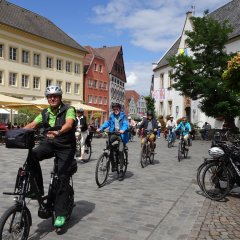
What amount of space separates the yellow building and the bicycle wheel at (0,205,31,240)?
130ft


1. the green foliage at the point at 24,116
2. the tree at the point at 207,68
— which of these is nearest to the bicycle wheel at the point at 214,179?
the tree at the point at 207,68

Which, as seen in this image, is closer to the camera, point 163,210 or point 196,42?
point 163,210

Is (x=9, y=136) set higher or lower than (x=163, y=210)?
higher

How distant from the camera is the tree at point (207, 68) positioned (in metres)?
27.0

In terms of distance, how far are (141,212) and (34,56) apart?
43.2 metres

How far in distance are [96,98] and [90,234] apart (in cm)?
6214

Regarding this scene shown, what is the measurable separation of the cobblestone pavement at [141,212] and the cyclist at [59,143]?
0.43 metres

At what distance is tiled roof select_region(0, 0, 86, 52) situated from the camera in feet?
147

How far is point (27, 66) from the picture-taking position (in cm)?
4628

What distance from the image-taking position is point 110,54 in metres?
76.2

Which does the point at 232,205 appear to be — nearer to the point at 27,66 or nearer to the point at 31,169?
the point at 31,169

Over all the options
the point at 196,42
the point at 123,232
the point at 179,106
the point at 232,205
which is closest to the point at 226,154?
the point at 232,205

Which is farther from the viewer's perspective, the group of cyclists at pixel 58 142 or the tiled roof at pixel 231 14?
the tiled roof at pixel 231 14

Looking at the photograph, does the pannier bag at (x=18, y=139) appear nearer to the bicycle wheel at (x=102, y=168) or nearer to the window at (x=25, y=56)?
the bicycle wheel at (x=102, y=168)
